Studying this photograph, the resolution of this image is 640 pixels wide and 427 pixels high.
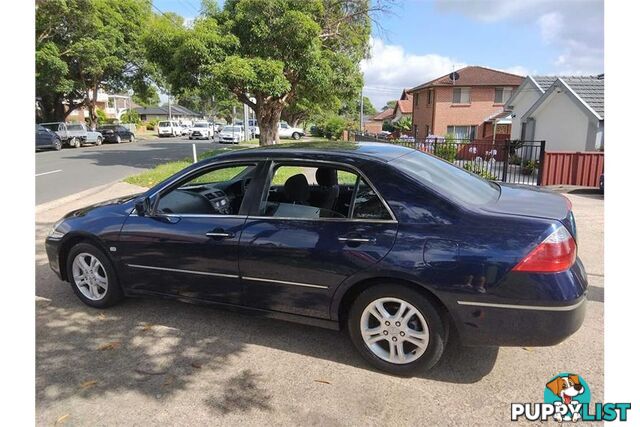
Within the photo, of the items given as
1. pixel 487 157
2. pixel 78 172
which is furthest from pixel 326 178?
pixel 78 172

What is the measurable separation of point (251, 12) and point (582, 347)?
14731 millimetres

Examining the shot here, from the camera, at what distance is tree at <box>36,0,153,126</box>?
2720 centimetres

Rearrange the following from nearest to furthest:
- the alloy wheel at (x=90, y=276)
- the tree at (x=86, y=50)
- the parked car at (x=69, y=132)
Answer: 1. the alloy wheel at (x=90, y=276)
2. the tree at (x=86, y=50)
3. the parked car at (x=69, y=132)

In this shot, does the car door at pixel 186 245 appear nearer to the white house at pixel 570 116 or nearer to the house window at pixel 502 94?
the white house at pixel 570 116

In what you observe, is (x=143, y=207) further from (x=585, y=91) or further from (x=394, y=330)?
(x=585, y=91)

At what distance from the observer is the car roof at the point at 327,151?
341 centimetres

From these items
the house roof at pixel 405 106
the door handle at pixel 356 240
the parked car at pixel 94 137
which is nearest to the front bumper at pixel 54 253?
the door handle at pixel 356 240

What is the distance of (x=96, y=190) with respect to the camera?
37.9 feet

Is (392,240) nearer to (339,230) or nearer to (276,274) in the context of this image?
(339,230)

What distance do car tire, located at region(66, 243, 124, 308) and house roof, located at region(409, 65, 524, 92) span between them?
33.0m

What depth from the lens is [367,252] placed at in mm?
3008

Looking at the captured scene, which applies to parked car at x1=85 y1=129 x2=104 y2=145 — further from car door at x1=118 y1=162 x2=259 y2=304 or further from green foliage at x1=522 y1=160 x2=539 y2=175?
car door at x1=118 y1=162 x2=259 y2=304

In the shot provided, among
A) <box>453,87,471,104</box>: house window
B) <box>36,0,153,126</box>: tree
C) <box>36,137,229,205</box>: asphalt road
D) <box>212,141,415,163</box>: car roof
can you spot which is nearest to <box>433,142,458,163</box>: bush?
<box>36,137,229,205</box>: asphalt road

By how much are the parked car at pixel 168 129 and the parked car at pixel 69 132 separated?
56.7 ft
